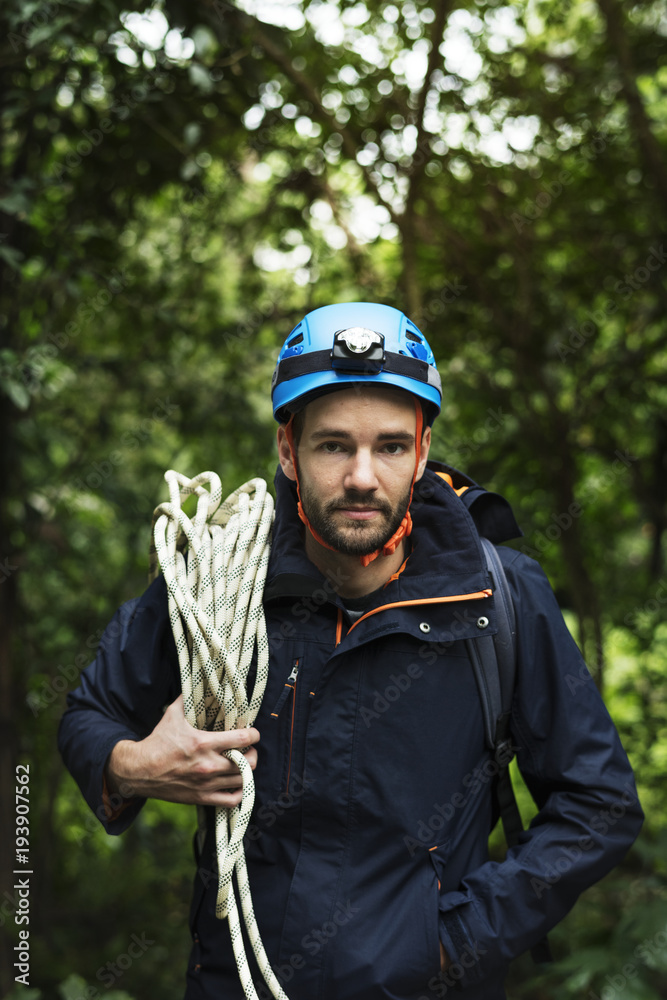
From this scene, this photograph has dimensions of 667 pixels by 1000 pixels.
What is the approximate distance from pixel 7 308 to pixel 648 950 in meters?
3.16

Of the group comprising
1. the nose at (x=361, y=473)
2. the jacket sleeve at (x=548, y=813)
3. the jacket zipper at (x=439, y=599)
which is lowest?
the jacket sleeve at (x=548, y=813)

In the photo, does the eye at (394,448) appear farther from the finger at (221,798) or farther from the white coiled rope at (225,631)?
the finger at (221,798)

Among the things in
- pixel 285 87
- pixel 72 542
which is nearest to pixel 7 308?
pixel 72 542

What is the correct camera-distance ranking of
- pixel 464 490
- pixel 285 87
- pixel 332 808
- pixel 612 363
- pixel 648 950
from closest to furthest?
1. pixel 332 808
2. pixel 464 490
3. pixel 648 950
4. pixel 285 87
5. pixel 612 363

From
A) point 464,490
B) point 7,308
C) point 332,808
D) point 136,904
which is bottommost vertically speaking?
point 136,904

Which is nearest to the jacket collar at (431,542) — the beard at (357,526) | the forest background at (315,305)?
the beard at (357,526)

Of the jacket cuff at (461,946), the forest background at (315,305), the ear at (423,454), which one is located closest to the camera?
the jacket cuff at (461,946)

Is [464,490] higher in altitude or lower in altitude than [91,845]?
higher

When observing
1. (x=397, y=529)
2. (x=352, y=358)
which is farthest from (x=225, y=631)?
(x=352, y=358)

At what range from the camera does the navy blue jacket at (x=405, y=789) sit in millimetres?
1621

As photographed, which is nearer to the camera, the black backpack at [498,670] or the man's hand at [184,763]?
the man's hand at [184,763]

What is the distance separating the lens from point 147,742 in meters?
1.69

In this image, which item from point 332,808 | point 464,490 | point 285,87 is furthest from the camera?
point 285,87

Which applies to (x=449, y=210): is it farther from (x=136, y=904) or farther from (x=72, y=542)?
(x=136, y=904)
